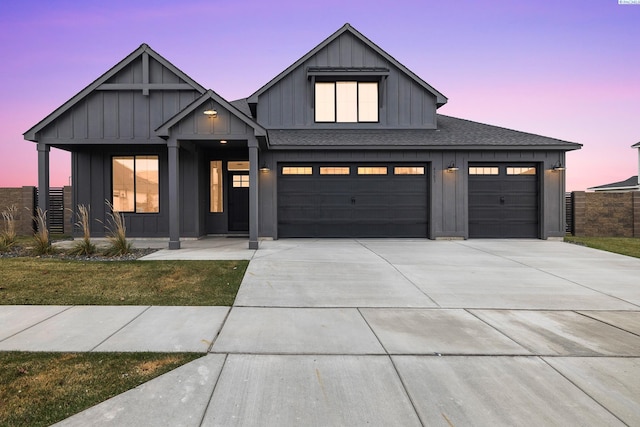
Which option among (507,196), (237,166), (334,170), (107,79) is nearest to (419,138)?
(334,170)

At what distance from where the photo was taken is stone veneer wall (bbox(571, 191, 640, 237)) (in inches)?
488

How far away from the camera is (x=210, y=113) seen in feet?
28.0

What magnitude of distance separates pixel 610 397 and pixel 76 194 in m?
14.4

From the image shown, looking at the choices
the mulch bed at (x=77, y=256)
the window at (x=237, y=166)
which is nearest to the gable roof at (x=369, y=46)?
the window at (x=237, y=166)

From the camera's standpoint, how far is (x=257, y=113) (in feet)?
41.1

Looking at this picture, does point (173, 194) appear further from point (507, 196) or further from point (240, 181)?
point (507, 196)

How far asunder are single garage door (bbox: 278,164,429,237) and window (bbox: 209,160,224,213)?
2720 millimetres

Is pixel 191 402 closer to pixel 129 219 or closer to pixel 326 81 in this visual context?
pixel 129 219

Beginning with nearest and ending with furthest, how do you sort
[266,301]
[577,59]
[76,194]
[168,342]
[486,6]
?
[168,342] → [266,301] → [76,194] → [486,6] → [577,59]

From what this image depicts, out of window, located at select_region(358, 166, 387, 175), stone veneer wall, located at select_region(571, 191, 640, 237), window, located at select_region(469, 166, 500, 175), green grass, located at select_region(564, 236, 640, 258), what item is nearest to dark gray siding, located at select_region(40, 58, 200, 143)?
window, located at select_region(358, 166, 387, 175)

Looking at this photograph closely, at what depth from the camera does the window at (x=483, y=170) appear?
36.5 ft

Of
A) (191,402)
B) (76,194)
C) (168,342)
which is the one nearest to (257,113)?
(76,194)

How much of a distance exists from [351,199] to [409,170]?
2456 mm

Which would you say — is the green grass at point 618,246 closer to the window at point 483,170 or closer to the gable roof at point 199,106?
the window at point 483,170
